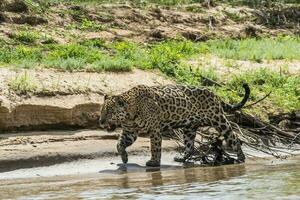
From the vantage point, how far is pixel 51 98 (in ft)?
47.8

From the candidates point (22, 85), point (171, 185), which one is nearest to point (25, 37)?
point (22, 85)

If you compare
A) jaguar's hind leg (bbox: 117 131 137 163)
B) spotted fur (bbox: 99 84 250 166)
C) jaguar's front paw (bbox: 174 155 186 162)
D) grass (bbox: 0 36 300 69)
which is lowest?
jaguar's front paw (bbox: 174 155 186 162)

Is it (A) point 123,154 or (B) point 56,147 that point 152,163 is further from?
(B) point 56,147

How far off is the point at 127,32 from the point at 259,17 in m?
5.26


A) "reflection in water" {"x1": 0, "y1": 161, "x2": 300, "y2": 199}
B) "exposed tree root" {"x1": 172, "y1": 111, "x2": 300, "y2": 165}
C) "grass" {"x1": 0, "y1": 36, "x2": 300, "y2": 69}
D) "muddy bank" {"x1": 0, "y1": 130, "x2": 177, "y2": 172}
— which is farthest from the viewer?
"grass" {"x1": 0, "y1": 36, "x2": 300, "y2": 69}

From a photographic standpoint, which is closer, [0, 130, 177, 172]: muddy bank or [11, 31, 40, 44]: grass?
[0, 130, 177, 172]: muddy bank

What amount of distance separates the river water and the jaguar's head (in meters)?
0.64

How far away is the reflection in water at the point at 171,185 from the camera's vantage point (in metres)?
10.5

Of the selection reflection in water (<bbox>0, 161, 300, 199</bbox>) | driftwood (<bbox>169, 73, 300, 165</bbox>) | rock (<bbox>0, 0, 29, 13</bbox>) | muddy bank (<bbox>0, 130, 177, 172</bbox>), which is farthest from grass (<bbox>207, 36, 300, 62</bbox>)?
reflection in water (<bbox>0, 161, 300, 199</bbox>)

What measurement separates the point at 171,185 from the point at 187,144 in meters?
2.79

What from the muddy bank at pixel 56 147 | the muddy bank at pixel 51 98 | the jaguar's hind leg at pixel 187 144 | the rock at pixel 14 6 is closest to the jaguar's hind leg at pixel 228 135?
the jaguar's hind leg at pixel 187 144

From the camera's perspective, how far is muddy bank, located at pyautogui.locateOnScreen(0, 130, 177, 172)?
12.9 meters

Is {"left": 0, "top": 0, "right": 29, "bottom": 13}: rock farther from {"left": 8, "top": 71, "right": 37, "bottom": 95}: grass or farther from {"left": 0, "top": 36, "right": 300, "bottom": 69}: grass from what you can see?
{"left": 8, "top": 71, "right": 37, "bottom": 95}: grass

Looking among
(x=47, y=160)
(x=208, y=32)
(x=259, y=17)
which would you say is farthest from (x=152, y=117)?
(x=259, y=17)
